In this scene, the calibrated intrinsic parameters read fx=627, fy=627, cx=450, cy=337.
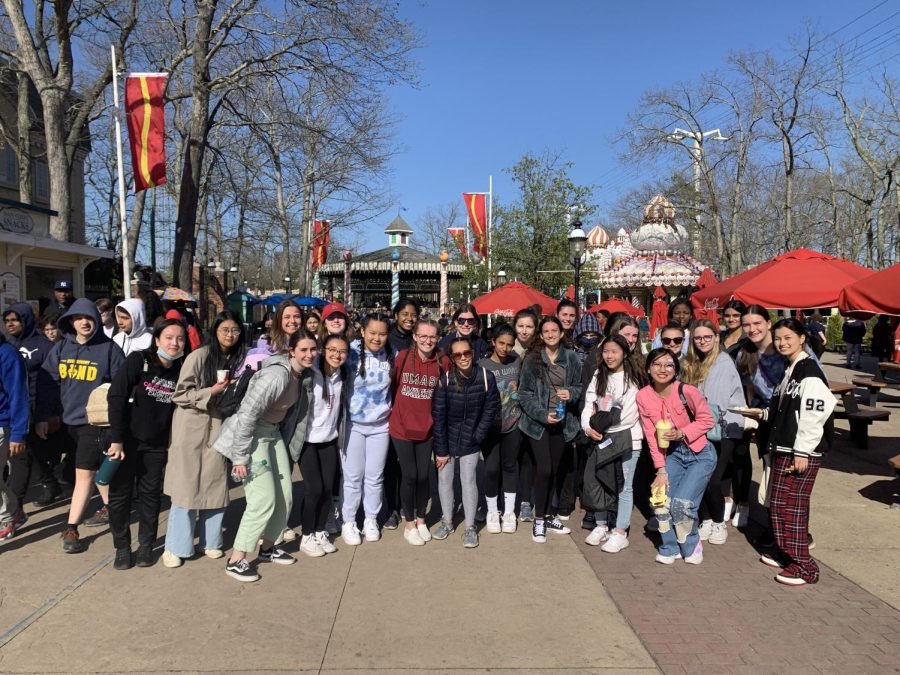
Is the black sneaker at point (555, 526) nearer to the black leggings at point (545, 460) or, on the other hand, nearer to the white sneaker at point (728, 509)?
the black leggings at point (545, 460)

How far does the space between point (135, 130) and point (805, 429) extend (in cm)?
1239

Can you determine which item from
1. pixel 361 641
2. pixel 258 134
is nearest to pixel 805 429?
pixel 361 641

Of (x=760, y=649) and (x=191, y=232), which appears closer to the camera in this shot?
(x=760, y=649)

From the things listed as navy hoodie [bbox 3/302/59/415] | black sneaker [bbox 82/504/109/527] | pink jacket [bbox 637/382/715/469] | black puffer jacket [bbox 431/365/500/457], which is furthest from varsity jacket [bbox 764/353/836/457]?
navy hoodie [bbox 3/302/59/415]

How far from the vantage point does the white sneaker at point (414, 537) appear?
189 inches

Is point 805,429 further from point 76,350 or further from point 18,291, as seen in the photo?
point 18,291

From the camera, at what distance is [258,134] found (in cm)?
1603

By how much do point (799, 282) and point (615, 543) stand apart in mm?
3996

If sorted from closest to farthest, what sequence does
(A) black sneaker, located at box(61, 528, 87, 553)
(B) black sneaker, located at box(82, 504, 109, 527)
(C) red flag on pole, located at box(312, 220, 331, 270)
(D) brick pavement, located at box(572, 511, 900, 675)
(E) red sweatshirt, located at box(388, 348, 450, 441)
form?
(D) brick pavement, located at box(572, 511, 900, 675) < (A) black sneaker, located at box(61, 528, 87, 553) < (E) red sweatshirt, located at box(388, 348, 450, 441) < (B) black sneaker, located at box(82, 504, 109, 527) < (C) red flag on pole, located at box(312, 220, 331, 270)

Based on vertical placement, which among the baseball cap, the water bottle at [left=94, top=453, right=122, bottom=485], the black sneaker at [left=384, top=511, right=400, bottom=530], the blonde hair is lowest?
the black sneaker at [left=384, top=511, right=400, bottom=530]

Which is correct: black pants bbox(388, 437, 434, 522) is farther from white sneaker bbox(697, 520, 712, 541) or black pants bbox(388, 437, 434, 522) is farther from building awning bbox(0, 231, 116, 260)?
building awning bbox(0, 231, 116, 260)

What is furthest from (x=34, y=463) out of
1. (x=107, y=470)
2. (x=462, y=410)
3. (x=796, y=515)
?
(x=796, y=515)

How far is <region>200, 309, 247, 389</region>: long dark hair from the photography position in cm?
429

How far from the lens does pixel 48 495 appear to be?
18.5 feet
